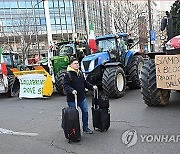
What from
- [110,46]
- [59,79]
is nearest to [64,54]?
[59,79]

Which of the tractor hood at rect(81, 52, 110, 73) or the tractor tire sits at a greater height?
the tractor hood at rect(81, 52, 110, 73)

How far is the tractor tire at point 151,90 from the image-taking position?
7762 millimetres

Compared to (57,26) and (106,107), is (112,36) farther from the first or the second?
(57,26)

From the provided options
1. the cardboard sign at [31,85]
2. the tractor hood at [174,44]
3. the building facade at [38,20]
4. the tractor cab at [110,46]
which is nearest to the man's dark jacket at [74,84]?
the tractor hood at [174,44]

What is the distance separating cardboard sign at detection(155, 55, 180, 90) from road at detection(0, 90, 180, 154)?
67cm

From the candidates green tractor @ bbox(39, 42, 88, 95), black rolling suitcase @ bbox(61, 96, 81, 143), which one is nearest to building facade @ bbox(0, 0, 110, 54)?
green tractor @ bbox(39, 42, 88, 95)

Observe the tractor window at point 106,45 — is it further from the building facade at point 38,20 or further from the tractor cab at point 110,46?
the building facade at point 38,20

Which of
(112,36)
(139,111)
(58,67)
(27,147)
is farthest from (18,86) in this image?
(27,147)

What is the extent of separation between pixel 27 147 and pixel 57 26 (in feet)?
169

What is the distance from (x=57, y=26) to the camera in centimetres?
5562

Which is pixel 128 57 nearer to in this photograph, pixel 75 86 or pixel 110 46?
pixel 110 46

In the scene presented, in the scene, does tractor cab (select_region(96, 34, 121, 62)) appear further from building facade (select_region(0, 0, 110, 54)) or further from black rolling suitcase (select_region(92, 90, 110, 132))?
building facade (select_region(0, 0, 110, 54))

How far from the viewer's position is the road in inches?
204

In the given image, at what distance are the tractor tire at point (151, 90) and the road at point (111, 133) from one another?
0.20 meters
